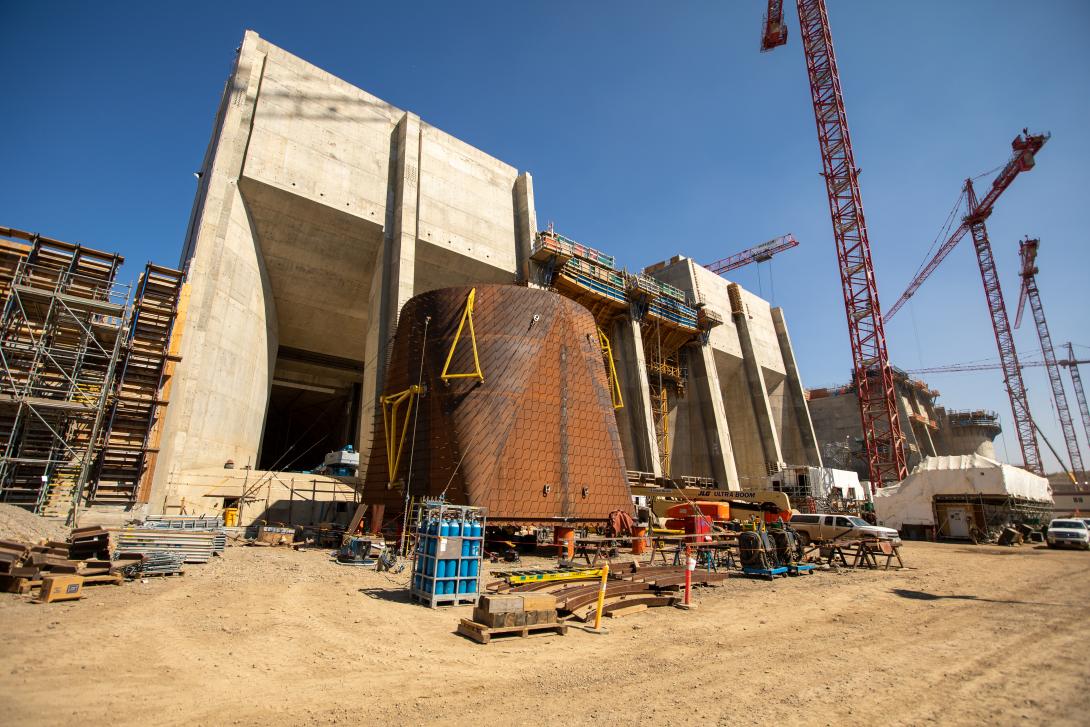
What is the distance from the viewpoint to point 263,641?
7125 mm

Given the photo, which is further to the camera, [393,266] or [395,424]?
[393,266]

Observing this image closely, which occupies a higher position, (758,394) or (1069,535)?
(758,394)

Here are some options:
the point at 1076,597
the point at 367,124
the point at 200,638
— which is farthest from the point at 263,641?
the point at 367,124

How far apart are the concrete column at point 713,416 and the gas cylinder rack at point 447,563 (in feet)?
120

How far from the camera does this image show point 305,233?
29.2 metres

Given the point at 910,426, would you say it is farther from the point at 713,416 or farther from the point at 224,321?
the point at 224,321

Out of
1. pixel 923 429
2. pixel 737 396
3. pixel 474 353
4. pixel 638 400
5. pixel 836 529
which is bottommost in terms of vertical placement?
pixel 836 529

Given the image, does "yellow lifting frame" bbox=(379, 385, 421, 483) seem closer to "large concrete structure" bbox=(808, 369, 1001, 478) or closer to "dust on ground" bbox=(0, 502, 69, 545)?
"dust on ground" bbox=(0, 502, 69, 545)

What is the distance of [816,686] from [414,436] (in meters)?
14.4

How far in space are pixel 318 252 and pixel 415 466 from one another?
60.3 ft

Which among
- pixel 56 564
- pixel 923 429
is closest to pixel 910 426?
pixel 923 429

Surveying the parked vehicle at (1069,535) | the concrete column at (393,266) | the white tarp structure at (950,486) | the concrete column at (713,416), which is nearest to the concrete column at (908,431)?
the white tarp structure at (950,486)

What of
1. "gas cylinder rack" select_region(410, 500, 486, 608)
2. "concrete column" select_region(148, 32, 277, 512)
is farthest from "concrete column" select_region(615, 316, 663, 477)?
"gas cylinder rack" select_region(410, 500, 486, 608)

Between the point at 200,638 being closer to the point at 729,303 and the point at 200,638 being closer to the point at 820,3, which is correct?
the point at 729,303
